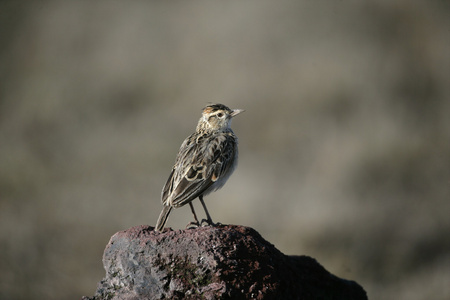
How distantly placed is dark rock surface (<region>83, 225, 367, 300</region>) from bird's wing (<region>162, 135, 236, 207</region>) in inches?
31.4

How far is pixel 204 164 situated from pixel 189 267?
1.84m

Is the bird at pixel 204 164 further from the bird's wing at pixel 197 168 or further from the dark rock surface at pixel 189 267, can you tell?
the dark rock surface at pixel 189 267

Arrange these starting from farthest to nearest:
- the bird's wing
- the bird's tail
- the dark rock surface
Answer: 1. the bird's wing
2. the bird's tail
3. the dark rock surface

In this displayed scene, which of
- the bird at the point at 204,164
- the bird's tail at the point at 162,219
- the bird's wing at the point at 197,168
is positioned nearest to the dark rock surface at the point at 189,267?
the bird's tail at the point at 162,219

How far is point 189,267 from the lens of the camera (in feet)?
18.3

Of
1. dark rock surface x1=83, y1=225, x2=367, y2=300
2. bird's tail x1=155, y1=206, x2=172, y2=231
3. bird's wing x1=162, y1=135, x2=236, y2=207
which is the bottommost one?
dark rock surface x1=83, y1=225, x2=367, y2=300

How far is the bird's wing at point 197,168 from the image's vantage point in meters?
6.79

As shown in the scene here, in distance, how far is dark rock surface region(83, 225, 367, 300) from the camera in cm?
554

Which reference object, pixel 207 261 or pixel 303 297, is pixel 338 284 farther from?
pixel 207 261

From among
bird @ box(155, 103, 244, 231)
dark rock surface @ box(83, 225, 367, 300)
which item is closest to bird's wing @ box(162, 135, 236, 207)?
bird @ box(155, 103, 244, 231)

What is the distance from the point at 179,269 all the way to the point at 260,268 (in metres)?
0.81

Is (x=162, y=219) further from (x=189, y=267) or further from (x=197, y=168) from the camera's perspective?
(x=197, y=168)

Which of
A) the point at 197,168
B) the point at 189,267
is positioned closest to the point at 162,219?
the point at 189,267

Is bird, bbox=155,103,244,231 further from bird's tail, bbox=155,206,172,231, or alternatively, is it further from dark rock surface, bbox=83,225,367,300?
dark rock surface, bbox=83,225,367,300
